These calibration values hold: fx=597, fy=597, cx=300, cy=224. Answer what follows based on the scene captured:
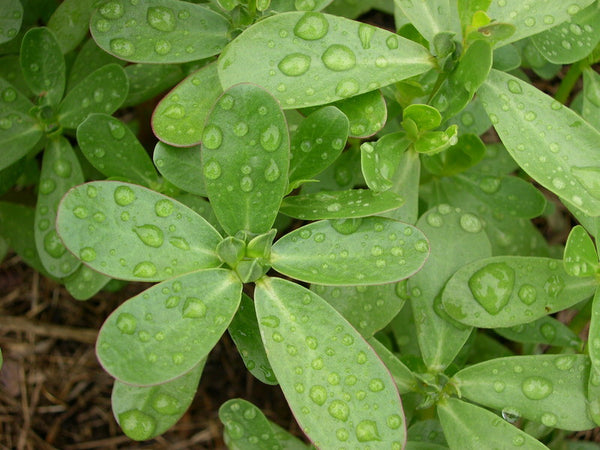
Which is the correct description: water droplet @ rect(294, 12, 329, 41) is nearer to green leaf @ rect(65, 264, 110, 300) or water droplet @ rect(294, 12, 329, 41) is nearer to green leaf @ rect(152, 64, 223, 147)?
green leaf @ rect(152, 64, 223, 147)

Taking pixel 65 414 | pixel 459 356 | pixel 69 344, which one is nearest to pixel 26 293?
pixel 69 344

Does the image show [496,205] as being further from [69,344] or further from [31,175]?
[69,344]

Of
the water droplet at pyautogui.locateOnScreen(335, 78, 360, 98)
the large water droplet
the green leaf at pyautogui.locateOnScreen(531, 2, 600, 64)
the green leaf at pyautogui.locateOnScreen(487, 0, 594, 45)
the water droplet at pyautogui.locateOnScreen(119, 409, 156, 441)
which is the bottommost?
the water droplet at pyautogui.locateOnScreen(119, 409, 156, 441)

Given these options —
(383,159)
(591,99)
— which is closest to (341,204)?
(383,159)

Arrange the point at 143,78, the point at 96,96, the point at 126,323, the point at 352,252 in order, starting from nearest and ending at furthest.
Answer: the point at 126,323 → the point at 352,252 → the point at 96,96 → the point at 143,78

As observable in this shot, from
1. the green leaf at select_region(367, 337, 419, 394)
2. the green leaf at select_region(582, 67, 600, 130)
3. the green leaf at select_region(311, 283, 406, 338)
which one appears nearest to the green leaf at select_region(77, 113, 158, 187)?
the green leaf at select_region(311, 283, 406, 338)

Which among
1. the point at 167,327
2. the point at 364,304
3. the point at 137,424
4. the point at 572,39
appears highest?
the point at 572,39

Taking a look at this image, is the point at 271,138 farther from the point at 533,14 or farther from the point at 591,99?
the point at 591,99
